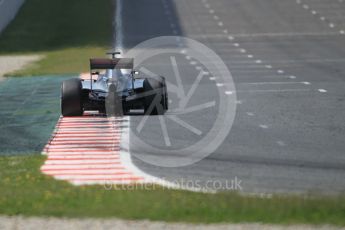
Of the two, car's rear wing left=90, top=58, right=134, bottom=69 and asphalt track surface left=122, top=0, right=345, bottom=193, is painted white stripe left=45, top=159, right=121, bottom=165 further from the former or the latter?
car's rear wing left=90, top=58, right=134, bottom=69

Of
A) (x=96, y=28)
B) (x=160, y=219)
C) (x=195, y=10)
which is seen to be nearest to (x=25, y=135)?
(x=160, y=219)

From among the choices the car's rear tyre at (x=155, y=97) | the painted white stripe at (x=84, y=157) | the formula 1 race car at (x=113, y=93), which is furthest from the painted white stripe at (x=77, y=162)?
the car's rear tyre at (x=155, y=97)

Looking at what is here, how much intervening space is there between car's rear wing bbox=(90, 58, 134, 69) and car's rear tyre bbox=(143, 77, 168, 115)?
82cm

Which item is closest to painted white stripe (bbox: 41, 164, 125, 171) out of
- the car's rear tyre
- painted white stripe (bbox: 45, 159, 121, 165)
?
painted white stripe (bbox: 45, 159, 121, 165)

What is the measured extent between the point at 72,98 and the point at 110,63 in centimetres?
142

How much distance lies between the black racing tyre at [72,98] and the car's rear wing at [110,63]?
2.72ft

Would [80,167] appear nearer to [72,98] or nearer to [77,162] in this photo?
[77,162]

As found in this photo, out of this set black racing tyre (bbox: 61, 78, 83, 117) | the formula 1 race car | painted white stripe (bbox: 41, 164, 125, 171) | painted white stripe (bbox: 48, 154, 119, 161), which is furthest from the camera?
black racing tyre (bbox: 61, 78, 83, 117)

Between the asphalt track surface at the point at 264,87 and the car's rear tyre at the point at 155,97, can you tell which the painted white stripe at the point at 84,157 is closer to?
the asphalt track surface at the point at 264,87

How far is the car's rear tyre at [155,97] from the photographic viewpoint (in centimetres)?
2327

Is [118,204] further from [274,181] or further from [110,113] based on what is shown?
[110,113]

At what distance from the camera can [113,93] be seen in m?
22.7

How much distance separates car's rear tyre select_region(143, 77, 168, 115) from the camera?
916 inches

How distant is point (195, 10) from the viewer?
60031 mm
